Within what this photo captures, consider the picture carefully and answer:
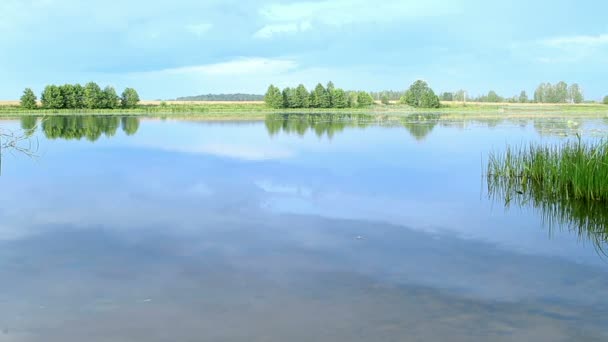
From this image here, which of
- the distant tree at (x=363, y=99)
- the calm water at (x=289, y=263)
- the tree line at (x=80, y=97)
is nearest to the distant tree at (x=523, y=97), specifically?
the distant tree at (x=363, y=99)

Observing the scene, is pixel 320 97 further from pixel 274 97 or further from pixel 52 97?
pixel 52 97

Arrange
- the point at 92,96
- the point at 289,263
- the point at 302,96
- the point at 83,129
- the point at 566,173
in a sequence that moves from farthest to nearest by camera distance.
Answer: the point at 302,96, the point at 92,96, the point at 83,129, the point at 566,173, the point at 289,263

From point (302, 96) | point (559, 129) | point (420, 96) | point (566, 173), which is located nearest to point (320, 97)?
point (302, 96)

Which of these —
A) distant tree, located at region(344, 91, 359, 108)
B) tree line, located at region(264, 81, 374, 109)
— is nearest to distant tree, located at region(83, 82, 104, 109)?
tree line, located at region(264, 81, 374, 109)

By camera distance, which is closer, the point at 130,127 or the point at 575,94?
the point at 130,127

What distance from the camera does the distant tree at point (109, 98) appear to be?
6368 centimetres

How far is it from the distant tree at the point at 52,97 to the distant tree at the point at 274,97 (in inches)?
923

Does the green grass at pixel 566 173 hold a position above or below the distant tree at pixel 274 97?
below

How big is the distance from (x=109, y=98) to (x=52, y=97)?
6.30 meters

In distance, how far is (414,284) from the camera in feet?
14.3

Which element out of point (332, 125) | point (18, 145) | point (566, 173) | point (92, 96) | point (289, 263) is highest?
point (92, 96)

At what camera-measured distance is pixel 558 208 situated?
24.0 feet

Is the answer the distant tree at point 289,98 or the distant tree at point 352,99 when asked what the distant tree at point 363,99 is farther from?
the distant tree at point 289,98

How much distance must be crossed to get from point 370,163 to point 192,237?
744cm
